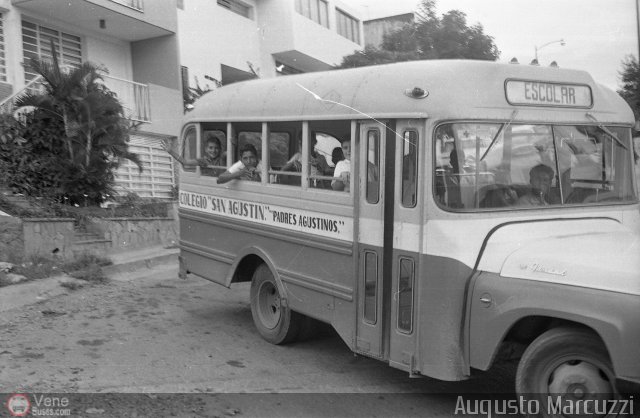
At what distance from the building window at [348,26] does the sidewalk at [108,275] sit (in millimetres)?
18616

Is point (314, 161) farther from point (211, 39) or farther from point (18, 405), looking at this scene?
point (211, 39)

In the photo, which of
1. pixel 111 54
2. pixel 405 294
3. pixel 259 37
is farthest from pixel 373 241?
pixel 259 37

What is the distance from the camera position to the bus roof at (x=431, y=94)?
492cm

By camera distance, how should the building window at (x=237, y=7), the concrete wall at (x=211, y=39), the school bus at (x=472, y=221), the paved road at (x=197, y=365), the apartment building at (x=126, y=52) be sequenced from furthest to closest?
the building window at (x=237, y=7) < the concrete wall at (x=211, y=39) < the apartment building at (x=126, y=52) < the paved road at (x=197, y=365) < the school bus at (x=472, y=221)

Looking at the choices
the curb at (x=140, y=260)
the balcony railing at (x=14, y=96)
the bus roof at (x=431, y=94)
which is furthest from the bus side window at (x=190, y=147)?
the balcony railing at (x=14, y=96)

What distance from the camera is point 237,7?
23297 mm

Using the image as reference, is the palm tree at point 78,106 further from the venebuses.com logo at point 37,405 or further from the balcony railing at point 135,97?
the venebuses.com logo at point 37,405

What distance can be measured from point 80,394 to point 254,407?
4.37ft

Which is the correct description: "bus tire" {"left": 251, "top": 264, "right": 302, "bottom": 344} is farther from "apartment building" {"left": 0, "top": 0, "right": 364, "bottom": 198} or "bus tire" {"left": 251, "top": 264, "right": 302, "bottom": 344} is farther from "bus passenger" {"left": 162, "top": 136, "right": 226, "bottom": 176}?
"apartment building" {"left": 0, "top": 0, "right": 364, "bottom": 198}

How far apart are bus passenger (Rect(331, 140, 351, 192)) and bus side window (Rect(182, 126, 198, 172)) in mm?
2615

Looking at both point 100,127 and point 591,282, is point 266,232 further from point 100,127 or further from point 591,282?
point 100,127

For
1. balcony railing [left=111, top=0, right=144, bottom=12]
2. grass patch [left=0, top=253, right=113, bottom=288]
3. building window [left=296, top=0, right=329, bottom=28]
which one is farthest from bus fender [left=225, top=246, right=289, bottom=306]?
building window [left=296, top=0, right=329, bottom=28]

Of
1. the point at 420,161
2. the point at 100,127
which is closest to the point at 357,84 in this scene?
the point at 420,161

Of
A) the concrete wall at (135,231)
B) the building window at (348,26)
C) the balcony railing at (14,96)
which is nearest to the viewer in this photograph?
the concrete wall at (135,231)
